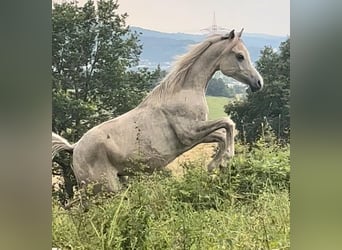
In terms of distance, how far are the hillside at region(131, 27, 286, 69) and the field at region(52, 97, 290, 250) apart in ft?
0.72

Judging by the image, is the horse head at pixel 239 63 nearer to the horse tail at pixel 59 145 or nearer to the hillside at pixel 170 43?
the hillside at pixel 170 43

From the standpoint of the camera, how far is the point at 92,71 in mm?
1834

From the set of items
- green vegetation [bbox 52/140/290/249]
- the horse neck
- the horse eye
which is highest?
the horse eye

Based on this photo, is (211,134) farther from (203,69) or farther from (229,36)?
(229,36)

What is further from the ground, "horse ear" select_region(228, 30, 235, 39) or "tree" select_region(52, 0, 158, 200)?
"horse ear" select_region(228, 30, 235, 39)

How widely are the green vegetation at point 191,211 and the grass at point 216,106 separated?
0.14 metres

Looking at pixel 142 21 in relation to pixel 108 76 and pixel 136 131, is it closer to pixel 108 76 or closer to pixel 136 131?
pixel 108 76

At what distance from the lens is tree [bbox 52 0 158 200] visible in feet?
5.98

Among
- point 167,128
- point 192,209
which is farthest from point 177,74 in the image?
point 192,209

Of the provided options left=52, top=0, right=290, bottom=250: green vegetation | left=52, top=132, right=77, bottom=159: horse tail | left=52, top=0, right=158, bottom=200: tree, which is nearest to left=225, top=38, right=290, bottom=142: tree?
left=52, top=0, right=290, bottom=250: green vegetation

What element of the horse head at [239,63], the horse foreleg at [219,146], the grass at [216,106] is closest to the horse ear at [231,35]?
the horse head at [239,63]

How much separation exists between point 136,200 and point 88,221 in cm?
19

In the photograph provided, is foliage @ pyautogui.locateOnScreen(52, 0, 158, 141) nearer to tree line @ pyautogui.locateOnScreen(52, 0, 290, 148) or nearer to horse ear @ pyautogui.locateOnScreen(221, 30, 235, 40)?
tree line @ pyautogui.locateOnScreen(52, 0, 290, 148)
